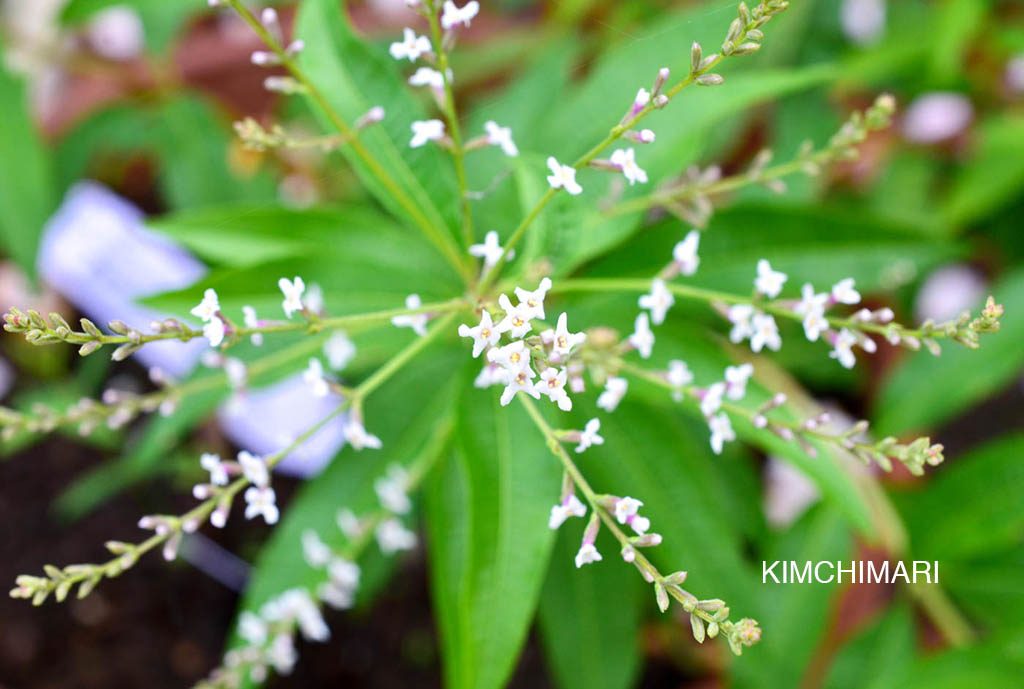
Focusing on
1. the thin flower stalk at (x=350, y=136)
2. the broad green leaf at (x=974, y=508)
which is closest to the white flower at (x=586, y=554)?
the thin flower stalk at (x=350, y=136)

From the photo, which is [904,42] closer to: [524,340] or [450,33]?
[450,33]

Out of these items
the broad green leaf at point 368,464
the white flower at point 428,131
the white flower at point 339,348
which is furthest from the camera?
the broad green leaf at point 368,464

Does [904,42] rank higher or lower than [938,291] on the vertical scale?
higher

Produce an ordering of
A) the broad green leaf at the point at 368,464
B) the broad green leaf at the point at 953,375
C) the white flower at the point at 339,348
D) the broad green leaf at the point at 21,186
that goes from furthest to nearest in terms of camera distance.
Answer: the broad green leaf at the point at 21,186, the broad green leaf at the point at 953,375, the broad green leaf at the point at 368,464, the white flower at the point at 339,348

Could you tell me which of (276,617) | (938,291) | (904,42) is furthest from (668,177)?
(938,291)

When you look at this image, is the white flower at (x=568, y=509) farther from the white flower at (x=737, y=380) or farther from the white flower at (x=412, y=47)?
the white flower at (x=412, y=47)

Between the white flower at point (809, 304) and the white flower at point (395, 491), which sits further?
the white flower at point (395, 491)

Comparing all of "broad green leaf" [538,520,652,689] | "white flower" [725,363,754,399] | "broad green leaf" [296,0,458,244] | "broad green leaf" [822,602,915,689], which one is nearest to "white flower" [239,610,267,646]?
"broad green leaf" [538,520,652,689]

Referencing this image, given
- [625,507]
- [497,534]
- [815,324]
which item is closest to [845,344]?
[815,324]
